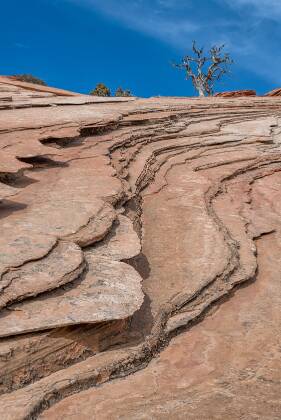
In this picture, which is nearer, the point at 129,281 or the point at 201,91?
the point at 129,281

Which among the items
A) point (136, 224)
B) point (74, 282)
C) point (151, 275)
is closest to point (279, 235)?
point (136, 224)

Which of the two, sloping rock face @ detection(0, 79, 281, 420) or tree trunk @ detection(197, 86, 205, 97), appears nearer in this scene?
sloping rock face @ detection(0, 79, 281, 420)

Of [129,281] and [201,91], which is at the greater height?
Result: [201,91]

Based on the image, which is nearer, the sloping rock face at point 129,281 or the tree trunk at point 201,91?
the sloping rock face at point 129,281

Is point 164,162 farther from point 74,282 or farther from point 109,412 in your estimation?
point 109,412

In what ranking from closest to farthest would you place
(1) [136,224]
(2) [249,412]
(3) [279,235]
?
(2) [249,412] < (1) [136,224] < (3) [279,235]

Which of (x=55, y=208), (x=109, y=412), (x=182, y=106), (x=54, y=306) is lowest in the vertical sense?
(x=109, y=412)

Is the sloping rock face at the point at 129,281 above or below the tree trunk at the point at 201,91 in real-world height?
below

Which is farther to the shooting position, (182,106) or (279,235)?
(182,106)

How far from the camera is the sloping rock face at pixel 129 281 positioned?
14.5ft

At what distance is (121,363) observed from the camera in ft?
16.1

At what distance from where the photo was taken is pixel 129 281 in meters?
5.77

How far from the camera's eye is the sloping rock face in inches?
174

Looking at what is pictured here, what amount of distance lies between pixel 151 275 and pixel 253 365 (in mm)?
2192
